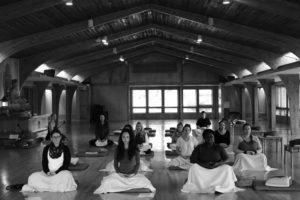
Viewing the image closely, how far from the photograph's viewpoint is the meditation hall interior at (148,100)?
632cm

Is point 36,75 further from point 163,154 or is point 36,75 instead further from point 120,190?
point 120,190

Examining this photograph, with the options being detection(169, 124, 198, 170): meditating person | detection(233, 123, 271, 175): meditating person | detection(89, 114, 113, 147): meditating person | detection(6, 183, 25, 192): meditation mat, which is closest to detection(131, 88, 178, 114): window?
detection(89, 114, 113, 147): meditating person

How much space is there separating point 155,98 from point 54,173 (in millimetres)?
22297

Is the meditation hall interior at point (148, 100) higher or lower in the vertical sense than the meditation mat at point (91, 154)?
higher

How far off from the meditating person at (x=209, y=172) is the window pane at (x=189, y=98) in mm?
21776

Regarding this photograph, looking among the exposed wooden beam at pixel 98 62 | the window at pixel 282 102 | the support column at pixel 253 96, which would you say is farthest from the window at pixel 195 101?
the exposed wooden beam at pixel 98 62

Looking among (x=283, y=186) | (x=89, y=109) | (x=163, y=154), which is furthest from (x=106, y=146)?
(x=89, y=109)

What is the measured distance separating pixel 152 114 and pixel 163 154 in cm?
1756

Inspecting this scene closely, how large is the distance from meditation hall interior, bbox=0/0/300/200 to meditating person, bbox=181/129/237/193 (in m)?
0.02

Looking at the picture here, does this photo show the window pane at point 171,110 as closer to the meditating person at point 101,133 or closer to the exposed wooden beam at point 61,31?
the exposed wooden beam at point 61,31

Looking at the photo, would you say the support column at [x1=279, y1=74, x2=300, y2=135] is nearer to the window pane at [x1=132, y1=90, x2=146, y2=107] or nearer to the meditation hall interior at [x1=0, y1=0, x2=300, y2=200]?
the meditation hall interior at [x1=0, y1=0, x2=300, y2=200]

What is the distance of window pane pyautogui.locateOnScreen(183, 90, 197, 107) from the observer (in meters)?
28.2

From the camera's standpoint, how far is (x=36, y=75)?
16.7 metres

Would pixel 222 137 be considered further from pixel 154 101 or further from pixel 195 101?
pixel 154 101
